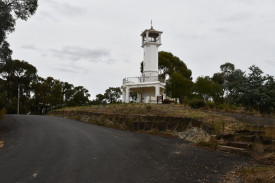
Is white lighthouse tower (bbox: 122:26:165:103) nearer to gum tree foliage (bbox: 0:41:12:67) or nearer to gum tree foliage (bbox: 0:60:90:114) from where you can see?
gum tree foliage (bbox: 0:41:12:67)

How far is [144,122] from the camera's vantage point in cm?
1377

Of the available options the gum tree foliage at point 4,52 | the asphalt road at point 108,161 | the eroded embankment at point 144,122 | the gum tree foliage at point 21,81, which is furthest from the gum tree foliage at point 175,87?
the gum tree foliage at point 21,81

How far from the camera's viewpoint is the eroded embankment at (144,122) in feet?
39.7

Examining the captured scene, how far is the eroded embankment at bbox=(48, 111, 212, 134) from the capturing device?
477 inches

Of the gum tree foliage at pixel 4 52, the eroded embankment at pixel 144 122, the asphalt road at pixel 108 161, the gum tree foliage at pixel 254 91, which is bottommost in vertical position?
the asphalt road at pixel 108 161

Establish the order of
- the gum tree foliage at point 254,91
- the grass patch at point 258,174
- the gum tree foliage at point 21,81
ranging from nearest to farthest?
1. the grass patch at point 258,174
2. the gum tree foliage at point 254,91
3. the gum tree foliage at point 21,81

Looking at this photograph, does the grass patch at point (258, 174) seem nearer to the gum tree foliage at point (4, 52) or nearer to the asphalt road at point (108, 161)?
the asphalt road at point (108, 161)

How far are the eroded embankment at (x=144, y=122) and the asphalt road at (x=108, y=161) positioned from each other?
1.65m

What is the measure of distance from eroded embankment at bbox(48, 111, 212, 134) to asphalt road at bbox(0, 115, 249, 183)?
1.65 meters

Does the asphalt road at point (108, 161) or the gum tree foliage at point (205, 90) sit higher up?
the gum tree foliage at point (205, 90)

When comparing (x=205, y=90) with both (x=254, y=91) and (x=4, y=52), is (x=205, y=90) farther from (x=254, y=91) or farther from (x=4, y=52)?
(x=4, y=52)

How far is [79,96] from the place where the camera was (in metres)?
56.2

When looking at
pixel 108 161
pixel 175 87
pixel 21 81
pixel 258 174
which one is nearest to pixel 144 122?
pixel 108 161

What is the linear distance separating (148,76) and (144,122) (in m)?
16.2
